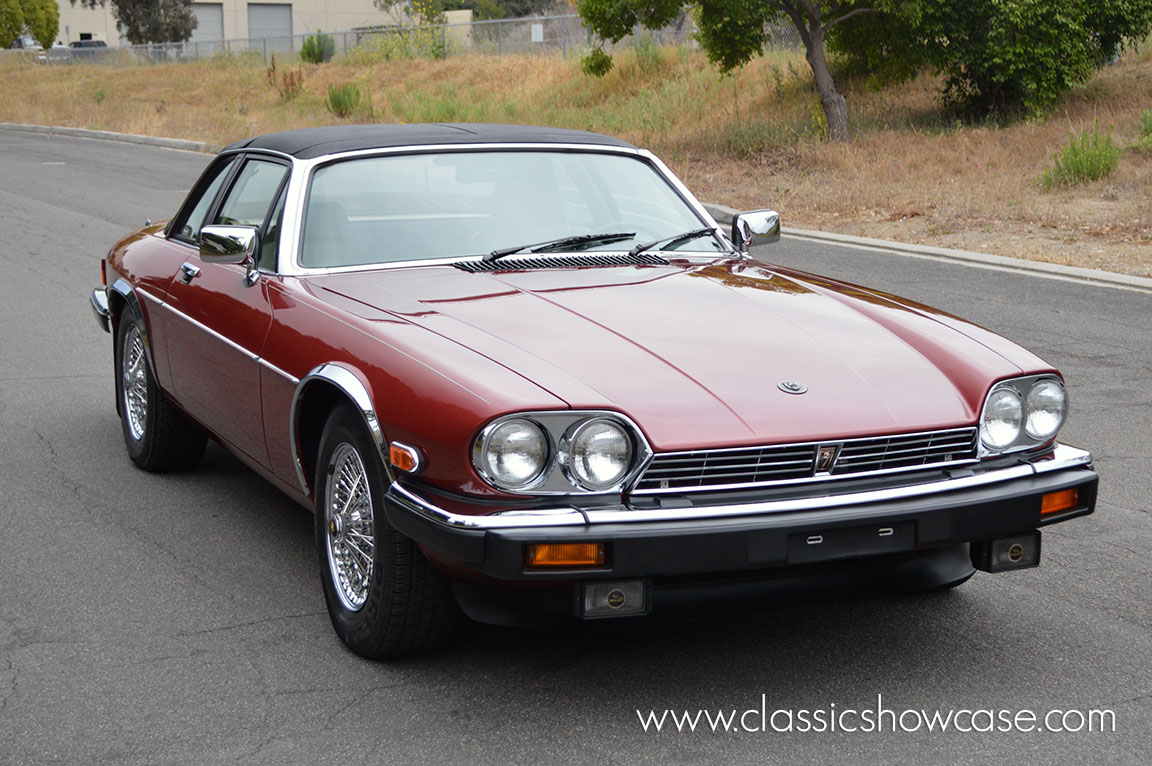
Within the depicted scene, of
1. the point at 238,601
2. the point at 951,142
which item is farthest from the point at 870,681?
the point at 951,142

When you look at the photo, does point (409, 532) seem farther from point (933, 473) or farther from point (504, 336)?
point (933, 473)

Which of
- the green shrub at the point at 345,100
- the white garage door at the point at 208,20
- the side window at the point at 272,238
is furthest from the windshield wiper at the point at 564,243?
the white garage door at the point at 208,20

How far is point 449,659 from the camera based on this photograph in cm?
386

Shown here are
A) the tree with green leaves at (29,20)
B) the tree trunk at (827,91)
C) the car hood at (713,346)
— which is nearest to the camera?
the car hood at (713,346)

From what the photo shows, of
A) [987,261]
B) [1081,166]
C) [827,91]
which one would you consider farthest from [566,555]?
[827,91]

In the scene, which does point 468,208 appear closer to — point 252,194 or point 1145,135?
point 252,194

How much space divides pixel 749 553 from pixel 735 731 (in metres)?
0.49

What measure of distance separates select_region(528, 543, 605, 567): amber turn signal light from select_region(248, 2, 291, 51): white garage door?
279ft

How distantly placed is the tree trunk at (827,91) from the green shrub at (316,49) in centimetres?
2455

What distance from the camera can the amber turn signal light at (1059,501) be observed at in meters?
3.66

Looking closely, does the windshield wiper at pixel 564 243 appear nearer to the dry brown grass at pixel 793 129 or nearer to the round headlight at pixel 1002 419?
the round headlight at pixel 1002 419

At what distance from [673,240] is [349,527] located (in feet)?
5.83

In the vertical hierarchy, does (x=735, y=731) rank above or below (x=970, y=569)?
below

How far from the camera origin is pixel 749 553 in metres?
3.26
